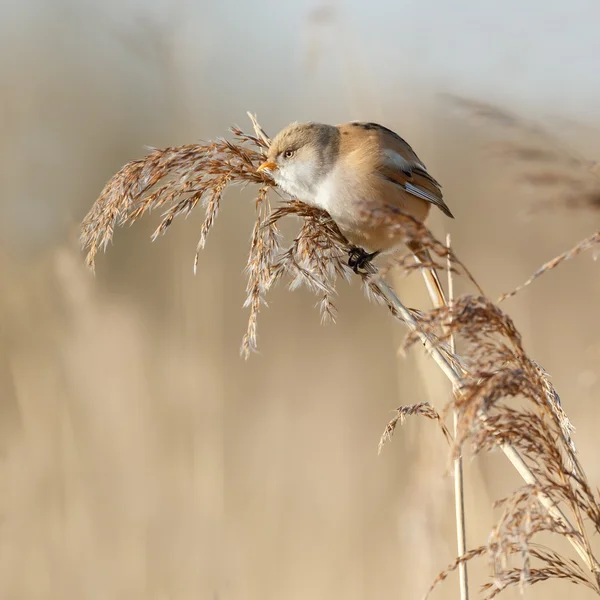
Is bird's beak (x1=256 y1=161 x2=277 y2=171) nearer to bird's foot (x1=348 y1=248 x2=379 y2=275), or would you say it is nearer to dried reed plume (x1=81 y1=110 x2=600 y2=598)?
dried reed plume (x1=81 y1=110 x2=600 y2=598)

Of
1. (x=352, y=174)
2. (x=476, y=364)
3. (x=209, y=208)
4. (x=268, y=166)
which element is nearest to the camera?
(x=476, y=364)

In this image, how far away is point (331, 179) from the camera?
192 centimetres

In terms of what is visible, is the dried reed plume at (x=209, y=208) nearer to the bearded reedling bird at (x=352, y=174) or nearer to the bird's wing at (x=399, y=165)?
the bearded reedling bird at (x=352, y=174)

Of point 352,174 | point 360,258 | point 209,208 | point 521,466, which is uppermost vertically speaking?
point 352,174

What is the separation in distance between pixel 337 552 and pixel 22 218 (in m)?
1.79

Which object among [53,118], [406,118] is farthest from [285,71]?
[53,118]

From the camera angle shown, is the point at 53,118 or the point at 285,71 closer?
the point at 53,118

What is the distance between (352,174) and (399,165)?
0.16 metres

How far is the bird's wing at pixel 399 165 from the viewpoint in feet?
6.49

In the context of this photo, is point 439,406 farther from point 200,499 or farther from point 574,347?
point 574,347

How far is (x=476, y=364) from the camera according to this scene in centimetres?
95

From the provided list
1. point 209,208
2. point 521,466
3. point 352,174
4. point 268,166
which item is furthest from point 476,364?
point 352,174

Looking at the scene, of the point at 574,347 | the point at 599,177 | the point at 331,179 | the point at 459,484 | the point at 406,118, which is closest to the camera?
the point at 599,177

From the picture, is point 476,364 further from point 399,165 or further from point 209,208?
point 399,165
